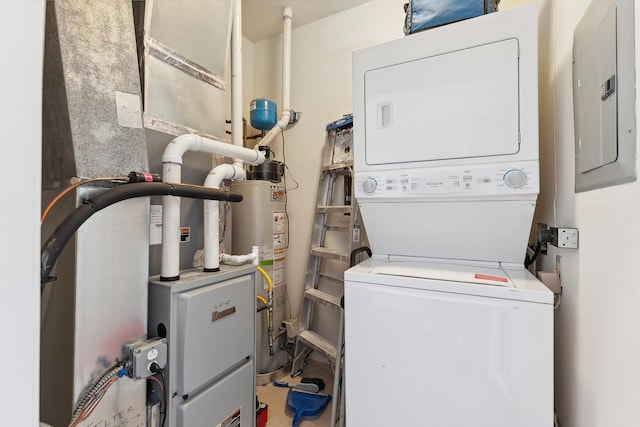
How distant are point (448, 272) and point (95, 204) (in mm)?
1313

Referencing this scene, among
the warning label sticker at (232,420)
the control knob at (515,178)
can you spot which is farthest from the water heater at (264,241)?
the control knob at (515,178)

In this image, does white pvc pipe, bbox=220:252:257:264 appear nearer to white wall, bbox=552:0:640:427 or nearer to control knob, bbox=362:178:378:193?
control knob, bbox=362:178:378:193

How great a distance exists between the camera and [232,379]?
1.32 metres

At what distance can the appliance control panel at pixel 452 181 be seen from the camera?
1.08 m

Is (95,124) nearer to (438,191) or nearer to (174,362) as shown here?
(174,362)

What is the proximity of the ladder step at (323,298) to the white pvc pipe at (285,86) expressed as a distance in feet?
4.41

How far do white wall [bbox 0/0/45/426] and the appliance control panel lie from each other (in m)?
1.13

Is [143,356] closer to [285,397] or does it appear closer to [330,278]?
[285,397]

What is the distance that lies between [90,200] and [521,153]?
1.53 m

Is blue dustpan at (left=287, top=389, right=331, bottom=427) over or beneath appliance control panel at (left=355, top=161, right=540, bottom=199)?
beneath

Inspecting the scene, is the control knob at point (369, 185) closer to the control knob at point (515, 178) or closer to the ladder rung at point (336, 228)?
the control knob at point (515, 178)

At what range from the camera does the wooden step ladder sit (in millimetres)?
2223

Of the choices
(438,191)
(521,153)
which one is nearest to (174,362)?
(438,191)

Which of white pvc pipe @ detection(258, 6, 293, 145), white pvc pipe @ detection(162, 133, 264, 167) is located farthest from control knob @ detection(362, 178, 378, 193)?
white pvc pipe @ detection(258, 6, 293, 145)
